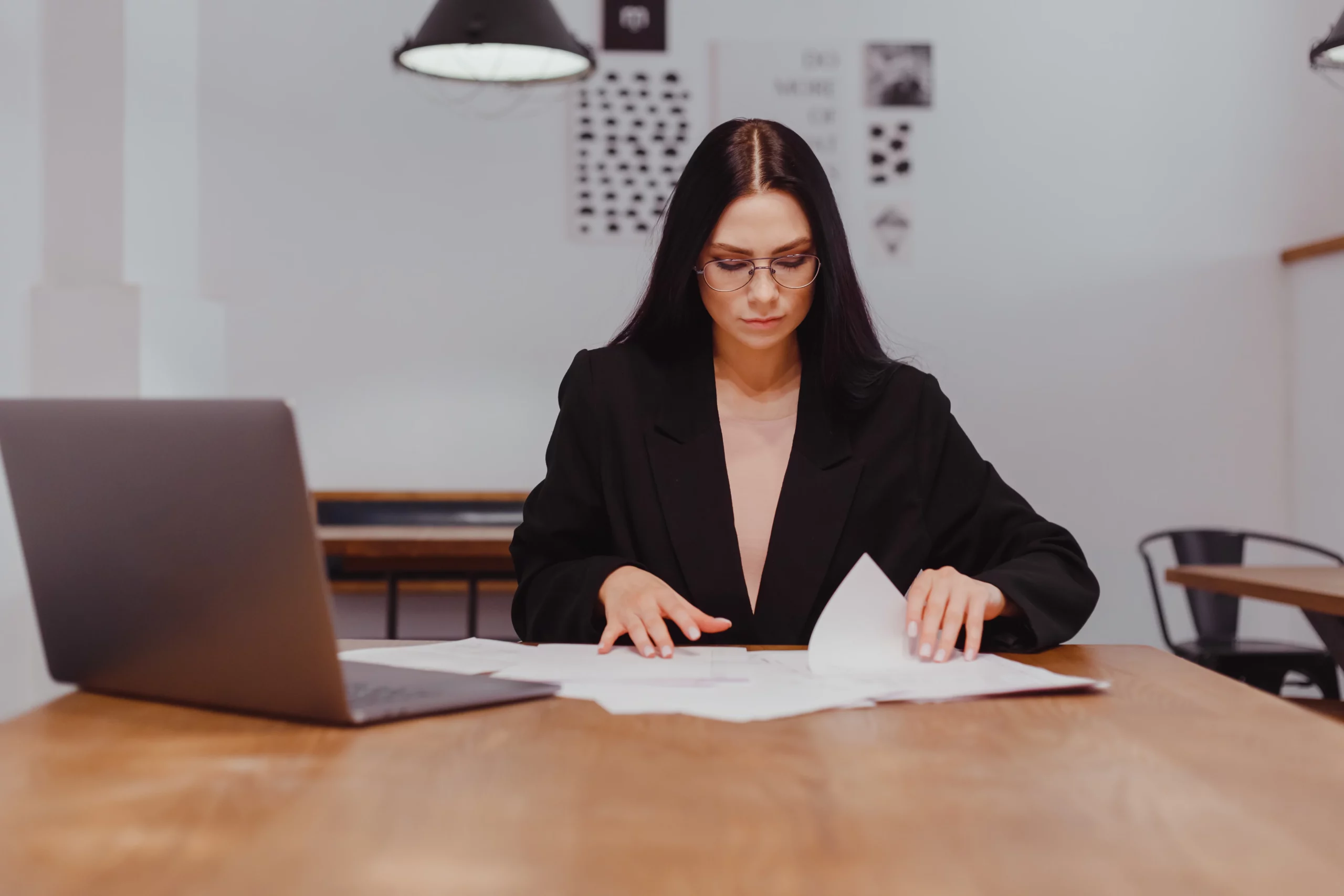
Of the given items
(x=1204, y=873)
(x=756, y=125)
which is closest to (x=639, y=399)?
(x=756, y=125)

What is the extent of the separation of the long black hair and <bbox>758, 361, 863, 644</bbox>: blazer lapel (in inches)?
4.0

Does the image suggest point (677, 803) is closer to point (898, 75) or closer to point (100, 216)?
point (100, 216)

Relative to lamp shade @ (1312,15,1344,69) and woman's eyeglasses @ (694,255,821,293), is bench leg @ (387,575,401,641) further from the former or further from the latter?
lamp shade @ (1312,15,1344,69)

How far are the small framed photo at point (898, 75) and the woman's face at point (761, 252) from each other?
3.12 metres

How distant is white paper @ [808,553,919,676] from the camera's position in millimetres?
1081

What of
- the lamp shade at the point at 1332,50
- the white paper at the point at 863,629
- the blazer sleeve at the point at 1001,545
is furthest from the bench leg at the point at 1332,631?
the white paper at the point at 863,629

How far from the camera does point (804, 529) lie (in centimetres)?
159

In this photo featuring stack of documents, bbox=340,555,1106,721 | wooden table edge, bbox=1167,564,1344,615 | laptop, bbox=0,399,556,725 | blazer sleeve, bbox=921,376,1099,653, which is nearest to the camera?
laptop, bbox=0,399,556,725

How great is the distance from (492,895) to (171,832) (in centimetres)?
19

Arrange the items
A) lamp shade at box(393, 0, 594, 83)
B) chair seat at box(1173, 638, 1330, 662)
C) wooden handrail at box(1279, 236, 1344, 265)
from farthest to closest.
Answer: wooden handrail at box(1279, 236, 1344, 265)
chair seat at box(1173, 638, 1330, 662)
lamp shade at box(393, 0, 594, 83)

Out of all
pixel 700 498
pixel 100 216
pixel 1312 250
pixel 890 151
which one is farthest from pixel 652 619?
pixel 1312 250

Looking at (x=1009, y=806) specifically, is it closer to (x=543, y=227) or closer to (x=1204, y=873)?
(x=1204, y=873)

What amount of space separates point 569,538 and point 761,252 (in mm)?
460

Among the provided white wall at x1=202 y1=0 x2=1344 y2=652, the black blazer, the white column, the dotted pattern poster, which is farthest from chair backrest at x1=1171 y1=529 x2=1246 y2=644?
the white column
